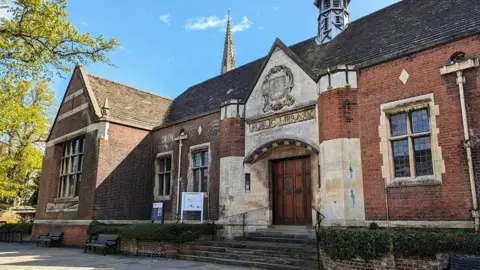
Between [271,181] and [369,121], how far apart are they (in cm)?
469

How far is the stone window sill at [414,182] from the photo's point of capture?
9.85 meters

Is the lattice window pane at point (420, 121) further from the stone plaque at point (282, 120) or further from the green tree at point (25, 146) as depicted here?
the green tree at point (25, 146)

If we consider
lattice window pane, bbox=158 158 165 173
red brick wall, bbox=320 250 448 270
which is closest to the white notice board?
lattice window pane, bbox=158 158 165 173

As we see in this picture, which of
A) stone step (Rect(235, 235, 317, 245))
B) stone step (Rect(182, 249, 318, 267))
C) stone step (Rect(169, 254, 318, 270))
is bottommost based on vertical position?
stone step (Rect(169, 254, 318, 270))

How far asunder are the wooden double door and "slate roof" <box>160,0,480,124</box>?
131 inches

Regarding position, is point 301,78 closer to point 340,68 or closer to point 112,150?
point 340,68

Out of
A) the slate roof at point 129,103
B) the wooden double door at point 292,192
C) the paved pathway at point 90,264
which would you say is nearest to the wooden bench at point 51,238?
the paved pathway at point 90,264

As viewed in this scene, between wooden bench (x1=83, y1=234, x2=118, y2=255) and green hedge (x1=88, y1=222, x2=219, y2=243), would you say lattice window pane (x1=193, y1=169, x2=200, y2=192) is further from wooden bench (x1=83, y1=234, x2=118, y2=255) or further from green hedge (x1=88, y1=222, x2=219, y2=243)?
wooden bench (x1=83, y1=234, x2=118, y2=255)

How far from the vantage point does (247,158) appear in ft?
47.8

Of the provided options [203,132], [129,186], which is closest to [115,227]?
[129,186]

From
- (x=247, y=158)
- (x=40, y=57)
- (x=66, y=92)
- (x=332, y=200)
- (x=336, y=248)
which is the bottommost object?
(x=336, y=248)

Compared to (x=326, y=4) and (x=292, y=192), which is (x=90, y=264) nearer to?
(x=292, y=192)

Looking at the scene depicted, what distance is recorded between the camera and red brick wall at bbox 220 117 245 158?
1487 cm

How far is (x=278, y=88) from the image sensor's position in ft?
46.2
